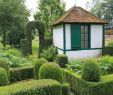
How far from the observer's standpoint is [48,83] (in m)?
6.50

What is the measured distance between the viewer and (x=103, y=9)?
4844 cm

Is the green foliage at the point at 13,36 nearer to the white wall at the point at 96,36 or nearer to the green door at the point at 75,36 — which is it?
the green door at the point at 75,36

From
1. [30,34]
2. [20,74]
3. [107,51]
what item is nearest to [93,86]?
[20,74]

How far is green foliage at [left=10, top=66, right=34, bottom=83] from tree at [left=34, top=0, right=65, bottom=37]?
54.1ft

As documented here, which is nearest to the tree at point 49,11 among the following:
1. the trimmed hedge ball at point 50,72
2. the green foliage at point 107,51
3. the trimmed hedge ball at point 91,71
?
the green foliage at point 107,51

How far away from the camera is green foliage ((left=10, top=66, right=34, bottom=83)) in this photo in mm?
10416

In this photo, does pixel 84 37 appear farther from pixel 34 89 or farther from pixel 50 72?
pixel 34 89

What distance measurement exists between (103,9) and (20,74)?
4111 cm

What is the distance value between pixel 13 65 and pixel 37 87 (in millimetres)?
5873

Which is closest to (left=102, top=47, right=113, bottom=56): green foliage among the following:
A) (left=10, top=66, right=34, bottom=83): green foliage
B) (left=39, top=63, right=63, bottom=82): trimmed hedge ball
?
(left=10, top=66, right=34, bottom=83): green foliage

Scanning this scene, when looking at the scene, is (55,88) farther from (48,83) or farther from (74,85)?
(74,85)

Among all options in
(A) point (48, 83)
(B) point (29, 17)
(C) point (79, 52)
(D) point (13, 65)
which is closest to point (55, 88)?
(A) point (48, 83)

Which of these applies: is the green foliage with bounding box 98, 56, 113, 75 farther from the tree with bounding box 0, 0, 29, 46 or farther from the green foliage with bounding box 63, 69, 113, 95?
the tree with bounding box 0, 0, 29, 46

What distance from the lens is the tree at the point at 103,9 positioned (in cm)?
4803
